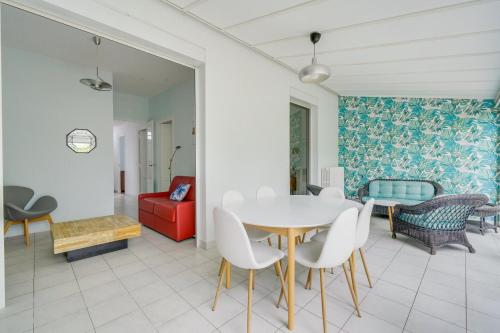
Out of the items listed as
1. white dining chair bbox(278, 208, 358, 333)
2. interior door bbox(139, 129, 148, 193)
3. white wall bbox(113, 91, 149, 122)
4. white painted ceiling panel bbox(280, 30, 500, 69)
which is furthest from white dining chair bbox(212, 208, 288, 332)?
interior door bbox(139, 129, 148, 193)

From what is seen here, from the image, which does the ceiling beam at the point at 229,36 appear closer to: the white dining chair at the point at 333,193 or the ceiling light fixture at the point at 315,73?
the ceiling light fixture at the point at 315,73

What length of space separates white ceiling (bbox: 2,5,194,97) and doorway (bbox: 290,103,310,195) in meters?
2.41

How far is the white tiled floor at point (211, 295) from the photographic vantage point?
5.27 ft

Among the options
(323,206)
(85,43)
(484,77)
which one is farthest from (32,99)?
(484,77)

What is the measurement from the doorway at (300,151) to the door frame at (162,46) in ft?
Result: 8.60

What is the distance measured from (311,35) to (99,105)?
3.87 m

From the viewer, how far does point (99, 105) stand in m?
4.31

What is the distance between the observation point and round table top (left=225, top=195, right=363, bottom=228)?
1599 mm

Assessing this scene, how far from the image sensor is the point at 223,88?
310 cm

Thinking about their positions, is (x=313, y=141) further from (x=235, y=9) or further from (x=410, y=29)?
(x=235, y=9)

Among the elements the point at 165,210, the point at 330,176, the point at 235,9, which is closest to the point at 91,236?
the point at 165,210

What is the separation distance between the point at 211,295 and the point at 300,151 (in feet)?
12.6

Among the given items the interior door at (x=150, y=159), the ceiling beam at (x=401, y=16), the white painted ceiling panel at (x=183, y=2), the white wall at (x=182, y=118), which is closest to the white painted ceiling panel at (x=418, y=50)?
the ceiling beam at (x=401, y=16)

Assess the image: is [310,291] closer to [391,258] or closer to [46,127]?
[391,258]
